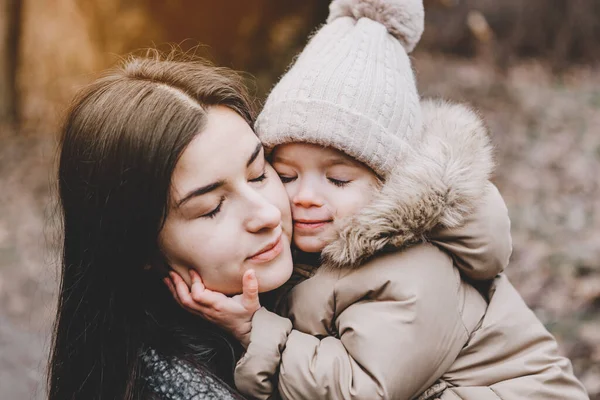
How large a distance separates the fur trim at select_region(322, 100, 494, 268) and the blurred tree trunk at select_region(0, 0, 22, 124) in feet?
30.5

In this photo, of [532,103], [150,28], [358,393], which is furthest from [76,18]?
[358,393]

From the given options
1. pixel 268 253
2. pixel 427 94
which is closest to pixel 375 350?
pixel 268 253

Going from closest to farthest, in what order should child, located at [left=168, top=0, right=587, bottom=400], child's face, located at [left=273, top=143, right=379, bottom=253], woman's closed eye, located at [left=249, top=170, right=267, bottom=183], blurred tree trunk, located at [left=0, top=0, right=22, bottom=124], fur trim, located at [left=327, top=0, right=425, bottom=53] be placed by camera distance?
child, located at [left=168, top=0, right=587, bottom=400]
woman's closed eye, located at [left=249, top=170, right=267, bottom=183]
child's face, located at [left=273, top=143, right=379, bottom=253]
fur trim, located at [left=327, top=0, right=425, bottom=53]
blurred tree trunk, located at [left=0, top=0, right=22, bottom=124]

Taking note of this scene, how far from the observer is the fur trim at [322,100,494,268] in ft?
7.09

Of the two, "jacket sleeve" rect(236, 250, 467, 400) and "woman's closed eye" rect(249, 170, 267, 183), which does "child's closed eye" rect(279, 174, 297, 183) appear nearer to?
"woman's closed eye" rect(249, 170, 267, 183)

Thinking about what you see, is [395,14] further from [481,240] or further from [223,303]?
[223,303]

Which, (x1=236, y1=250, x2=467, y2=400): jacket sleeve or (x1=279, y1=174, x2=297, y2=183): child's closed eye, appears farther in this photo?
(x1=279, y1=174, x2=297, y2=183): child's closed eye

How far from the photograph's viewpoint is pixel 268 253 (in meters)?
2.10

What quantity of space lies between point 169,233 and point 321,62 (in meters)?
0.84

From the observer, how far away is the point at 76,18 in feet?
29.7

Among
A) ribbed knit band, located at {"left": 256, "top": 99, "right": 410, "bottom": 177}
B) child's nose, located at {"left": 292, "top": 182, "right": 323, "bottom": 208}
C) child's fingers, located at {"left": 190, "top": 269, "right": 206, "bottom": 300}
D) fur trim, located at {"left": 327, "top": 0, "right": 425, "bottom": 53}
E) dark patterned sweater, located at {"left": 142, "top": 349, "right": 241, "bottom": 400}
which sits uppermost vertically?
fur trim, located at {"left": 327, "top": 0, "right": 425, "bottom": 53}

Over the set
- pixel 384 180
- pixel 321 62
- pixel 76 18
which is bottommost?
pixel 76 18

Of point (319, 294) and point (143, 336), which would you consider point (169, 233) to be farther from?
point (319, 294)

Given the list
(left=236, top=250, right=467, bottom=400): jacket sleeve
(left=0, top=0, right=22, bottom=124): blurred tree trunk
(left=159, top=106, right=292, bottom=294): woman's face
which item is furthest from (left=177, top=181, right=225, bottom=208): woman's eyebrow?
(left=0, top=0, right=22, bottom=124): blurred tree trunk
